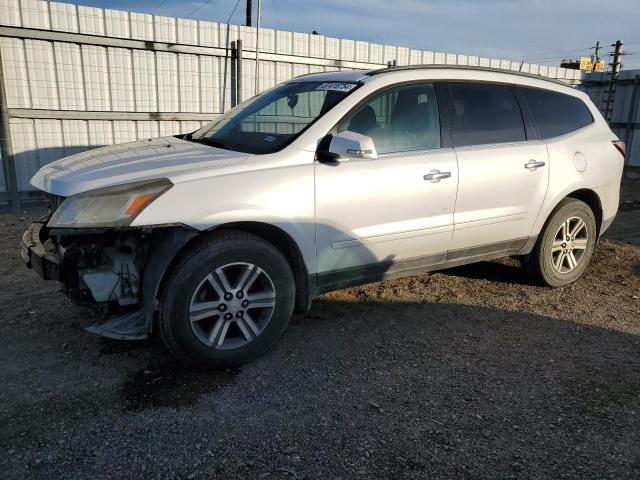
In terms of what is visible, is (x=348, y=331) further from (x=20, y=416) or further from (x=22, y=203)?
(x=22, y=203)

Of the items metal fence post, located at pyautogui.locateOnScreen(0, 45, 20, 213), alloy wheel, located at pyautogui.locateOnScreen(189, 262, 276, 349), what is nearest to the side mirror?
alloy wheel, located at pyautogui.locateOnScreen(189, 262, 276, 349)

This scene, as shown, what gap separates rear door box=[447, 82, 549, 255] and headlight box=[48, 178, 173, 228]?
2242 millimetres

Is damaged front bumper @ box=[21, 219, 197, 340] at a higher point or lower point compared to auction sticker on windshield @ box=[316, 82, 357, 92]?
lower

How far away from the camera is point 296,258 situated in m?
3.38

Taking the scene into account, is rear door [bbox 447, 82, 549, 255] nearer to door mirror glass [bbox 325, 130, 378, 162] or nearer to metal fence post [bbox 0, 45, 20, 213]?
door mirror glass [bbox 325, 130, 378, 162]

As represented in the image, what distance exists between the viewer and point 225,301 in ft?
10.2

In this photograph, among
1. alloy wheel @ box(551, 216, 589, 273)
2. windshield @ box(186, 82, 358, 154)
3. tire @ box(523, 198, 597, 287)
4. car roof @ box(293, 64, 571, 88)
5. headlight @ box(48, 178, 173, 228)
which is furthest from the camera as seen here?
alloy wheel @ box(551, 216, 589, 273)

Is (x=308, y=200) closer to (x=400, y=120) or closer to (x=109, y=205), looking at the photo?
(x=400, y=120)

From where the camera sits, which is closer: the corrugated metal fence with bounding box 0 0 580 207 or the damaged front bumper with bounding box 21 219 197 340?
the damaged front bumper with bounding box 21 219 197 340

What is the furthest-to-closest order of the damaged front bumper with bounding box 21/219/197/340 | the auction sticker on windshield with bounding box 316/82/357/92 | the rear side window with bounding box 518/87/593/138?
the rear side window with bounding box 518/87/593/138 → the auction sticker on windshield with bounding box 316/82/357/92 → the damaged front bumper with bounding box 21/219/197/340

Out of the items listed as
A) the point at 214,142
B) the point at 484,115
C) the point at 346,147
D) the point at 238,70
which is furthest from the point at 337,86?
the point at 238,70

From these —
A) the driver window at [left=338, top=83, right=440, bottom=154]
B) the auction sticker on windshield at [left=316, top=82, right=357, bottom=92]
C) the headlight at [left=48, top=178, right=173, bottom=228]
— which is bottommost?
the headlight at [left=48, top=178, right=173, bottom=228]

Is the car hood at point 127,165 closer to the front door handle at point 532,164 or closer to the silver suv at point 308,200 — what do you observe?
the silver suv at point 308,200

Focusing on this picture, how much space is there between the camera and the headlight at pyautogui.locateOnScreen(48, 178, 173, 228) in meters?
2.83
